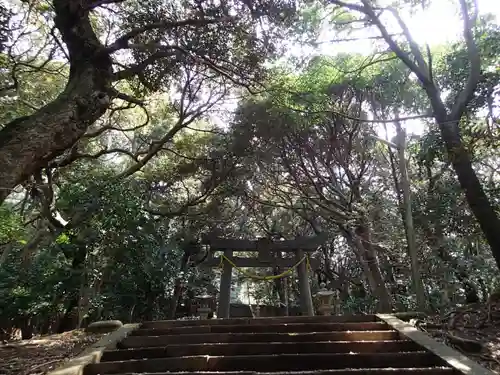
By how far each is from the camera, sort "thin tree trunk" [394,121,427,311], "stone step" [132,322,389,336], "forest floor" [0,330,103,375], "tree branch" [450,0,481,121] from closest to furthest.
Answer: "forest floor" [0,330,103,375] → "tree branch" [450,0,481,121] → "stone step" [132,322,389,336] → "thin tree trunk" [394,121,427,311]

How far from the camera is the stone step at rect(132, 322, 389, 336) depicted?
4.77 metres

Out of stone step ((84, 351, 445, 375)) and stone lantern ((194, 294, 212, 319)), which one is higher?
stone lantern ((194, 294, 212, 319))

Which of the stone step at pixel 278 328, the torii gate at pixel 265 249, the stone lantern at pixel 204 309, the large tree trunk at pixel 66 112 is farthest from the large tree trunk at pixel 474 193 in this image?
the stone lantern at pixel 204 309

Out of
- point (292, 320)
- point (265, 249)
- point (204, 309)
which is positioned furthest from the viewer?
point (265, 249)

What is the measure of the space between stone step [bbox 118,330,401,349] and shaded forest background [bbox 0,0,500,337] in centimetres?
173

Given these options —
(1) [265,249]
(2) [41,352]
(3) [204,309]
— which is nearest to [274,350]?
(2) [41,352]

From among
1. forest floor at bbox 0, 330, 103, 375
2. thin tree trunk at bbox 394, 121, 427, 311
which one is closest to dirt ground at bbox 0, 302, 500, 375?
forest floor at bbox 0, 330, 103, 375

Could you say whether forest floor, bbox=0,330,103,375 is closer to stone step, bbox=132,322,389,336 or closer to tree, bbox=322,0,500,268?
stone step, bbox=132,322,389,336

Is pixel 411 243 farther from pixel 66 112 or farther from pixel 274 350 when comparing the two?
pixel 66 112

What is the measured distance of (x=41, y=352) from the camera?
441 centimetres

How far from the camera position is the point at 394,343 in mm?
4000

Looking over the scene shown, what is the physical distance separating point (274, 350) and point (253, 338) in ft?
1.54

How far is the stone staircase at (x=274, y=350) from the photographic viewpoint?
3.56 metres

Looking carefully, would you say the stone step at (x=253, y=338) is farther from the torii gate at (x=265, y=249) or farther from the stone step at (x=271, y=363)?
the torii gate at (x=265, y=249)
